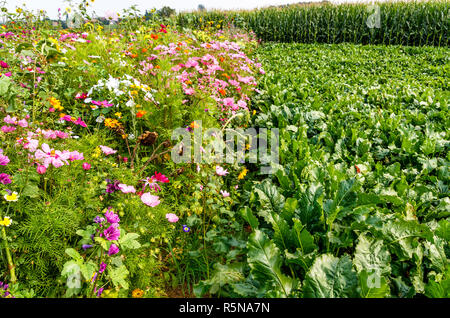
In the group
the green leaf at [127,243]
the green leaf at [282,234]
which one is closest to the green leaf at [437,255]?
the green leaf at [282,234]

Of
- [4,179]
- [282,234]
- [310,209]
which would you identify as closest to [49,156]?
[4,179]

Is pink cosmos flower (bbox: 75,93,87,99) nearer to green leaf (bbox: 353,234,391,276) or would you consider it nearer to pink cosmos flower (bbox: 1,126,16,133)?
pink cosmos flower (bbox: 1,126,16,133)

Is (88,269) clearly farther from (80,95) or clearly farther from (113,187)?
(80,95)

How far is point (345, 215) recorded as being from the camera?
1.75 meters

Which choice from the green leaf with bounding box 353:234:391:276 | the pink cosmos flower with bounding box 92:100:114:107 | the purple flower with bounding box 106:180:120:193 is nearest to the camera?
the green leaf with bounding box 353:234:391:276

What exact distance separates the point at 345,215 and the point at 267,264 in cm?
62

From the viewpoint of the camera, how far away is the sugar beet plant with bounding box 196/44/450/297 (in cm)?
138

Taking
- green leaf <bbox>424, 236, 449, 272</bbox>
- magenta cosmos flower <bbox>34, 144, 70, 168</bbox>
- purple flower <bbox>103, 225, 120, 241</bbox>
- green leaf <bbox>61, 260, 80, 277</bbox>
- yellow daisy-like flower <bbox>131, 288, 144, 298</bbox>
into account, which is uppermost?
magenta cosmos flower <bbox>34, 144, 70, 168</bbox>

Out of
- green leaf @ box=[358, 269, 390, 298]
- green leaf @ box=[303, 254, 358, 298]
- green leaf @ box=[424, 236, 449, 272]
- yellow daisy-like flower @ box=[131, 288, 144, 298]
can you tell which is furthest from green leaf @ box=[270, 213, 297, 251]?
yellow daisy-like flower @ box=[131, 288, 144, 298]

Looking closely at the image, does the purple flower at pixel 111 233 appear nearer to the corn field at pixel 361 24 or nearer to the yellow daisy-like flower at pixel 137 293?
the yellow daisy-like flower at pixel 137 293

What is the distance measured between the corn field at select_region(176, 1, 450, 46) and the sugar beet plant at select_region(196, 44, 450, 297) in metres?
12.4

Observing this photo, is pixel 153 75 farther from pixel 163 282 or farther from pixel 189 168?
pixel 163 282
